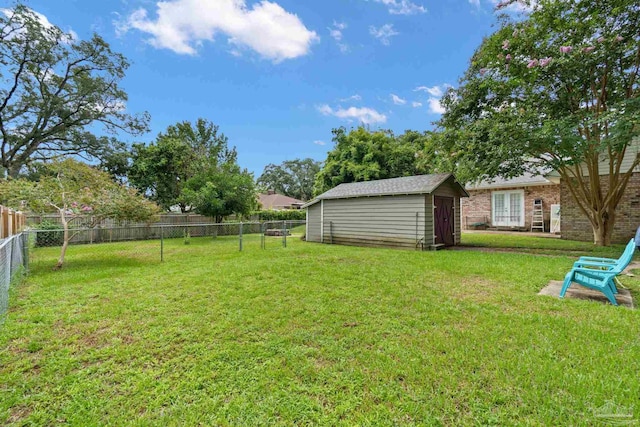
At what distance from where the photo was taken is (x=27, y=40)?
14.6 m

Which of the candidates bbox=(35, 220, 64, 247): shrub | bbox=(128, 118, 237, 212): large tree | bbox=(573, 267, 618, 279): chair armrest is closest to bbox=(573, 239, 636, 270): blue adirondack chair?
bbox=(573, 267, 618, 279): chair armrest

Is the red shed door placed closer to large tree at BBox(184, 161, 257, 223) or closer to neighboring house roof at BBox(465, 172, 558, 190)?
neighboring house roof at BBox(465, 172, 558, 190)

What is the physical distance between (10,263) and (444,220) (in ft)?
37.2

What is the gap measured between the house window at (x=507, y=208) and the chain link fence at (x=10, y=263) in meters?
18.9

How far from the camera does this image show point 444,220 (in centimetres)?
1045

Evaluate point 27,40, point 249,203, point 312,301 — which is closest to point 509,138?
point 312,301

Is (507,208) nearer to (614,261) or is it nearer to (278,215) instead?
(614,261)

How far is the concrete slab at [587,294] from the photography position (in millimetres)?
4129

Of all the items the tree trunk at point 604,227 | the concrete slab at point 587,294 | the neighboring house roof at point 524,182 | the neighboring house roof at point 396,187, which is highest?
the neighboring house roof at point 524,182

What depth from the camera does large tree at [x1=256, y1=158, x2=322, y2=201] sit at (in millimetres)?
51000

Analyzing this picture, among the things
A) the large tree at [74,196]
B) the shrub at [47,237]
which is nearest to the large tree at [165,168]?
the shrub at [47,237]

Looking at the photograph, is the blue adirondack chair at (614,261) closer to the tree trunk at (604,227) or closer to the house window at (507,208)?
the tree trunk at (604,227)

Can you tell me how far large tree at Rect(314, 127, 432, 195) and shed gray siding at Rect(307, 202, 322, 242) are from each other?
713 cm

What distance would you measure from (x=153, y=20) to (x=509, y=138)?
14.0m
